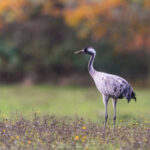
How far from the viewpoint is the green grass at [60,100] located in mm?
26731

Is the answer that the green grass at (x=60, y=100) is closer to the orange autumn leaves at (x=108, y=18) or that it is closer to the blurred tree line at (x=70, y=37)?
the blurred tree line at (x=70, y=37)

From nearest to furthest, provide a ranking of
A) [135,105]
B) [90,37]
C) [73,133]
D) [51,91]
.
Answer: [73,133], [135,105], [51,91], [90,37]

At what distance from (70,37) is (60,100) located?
8707 millimetres

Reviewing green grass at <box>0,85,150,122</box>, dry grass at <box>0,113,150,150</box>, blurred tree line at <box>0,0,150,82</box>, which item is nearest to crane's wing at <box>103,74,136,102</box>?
dry grass at <box>0,113,150,150</box>

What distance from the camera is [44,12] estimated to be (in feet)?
128

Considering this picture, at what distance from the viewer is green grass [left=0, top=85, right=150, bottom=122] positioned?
26.7m

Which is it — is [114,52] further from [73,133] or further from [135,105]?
[73,133]

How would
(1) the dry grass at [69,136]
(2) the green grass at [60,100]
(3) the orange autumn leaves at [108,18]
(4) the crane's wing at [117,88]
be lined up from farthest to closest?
(3) the orange autumn leaves at [108,18]
(2) the green grass at [60,100]
(4) the crane's wing at [117,88]
(1) the dry grass at [69,136]

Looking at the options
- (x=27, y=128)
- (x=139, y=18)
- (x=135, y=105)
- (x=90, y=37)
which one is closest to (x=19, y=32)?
(x=90, y=37)

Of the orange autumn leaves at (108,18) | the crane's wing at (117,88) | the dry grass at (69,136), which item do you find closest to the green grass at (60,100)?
the orange autumn leaves at (108,18)

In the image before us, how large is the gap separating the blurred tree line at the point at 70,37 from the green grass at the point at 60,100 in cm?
195

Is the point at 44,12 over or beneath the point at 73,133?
over

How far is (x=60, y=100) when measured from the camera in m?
32.2

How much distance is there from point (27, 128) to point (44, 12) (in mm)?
28034
